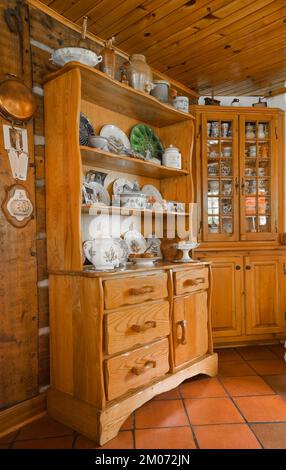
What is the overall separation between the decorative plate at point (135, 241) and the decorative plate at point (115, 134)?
2.06ft

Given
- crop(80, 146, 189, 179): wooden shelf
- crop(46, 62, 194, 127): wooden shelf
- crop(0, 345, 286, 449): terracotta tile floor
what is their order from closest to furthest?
crop(0, 345, 286, 449): terracotta tile floor
crop(46, 62, 194, 127): wooden shelf
crop(80, 146, 189, 179): wooden shelf

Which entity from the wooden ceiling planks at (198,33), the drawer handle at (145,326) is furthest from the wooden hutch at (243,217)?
the drawer handle at (145,326)

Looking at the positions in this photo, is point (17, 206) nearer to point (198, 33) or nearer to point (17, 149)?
point (17, 149)

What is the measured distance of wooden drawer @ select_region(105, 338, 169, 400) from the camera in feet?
5.36

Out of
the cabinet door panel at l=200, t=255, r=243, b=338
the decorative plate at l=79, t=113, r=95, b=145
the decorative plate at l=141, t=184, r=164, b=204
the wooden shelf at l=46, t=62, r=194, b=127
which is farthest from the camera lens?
the cabinet door panel at l=200, t=255, r=243, b=338

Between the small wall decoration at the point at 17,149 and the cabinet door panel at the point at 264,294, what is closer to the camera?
the small wall decoration at the point at 17,149

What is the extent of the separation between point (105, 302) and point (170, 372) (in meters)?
0.73

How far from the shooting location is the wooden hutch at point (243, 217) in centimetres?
286

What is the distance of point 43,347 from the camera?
189 centimetres

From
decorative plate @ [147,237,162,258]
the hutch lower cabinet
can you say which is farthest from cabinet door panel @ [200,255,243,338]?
the hutch lower cabinet

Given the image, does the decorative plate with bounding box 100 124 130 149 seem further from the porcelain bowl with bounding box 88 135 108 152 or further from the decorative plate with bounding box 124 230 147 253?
the decorative plate with bounding box 124 230 147 253

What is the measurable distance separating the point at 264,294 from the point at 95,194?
5.95 feet

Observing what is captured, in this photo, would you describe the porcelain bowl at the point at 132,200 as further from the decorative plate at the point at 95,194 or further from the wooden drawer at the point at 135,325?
the wooden drawer at the point at 135,325

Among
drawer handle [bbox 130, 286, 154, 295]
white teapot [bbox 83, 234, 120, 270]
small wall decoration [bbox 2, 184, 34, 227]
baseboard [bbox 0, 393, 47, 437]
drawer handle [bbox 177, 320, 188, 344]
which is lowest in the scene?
baseboard [bbox 0, 393, 47, 437]
